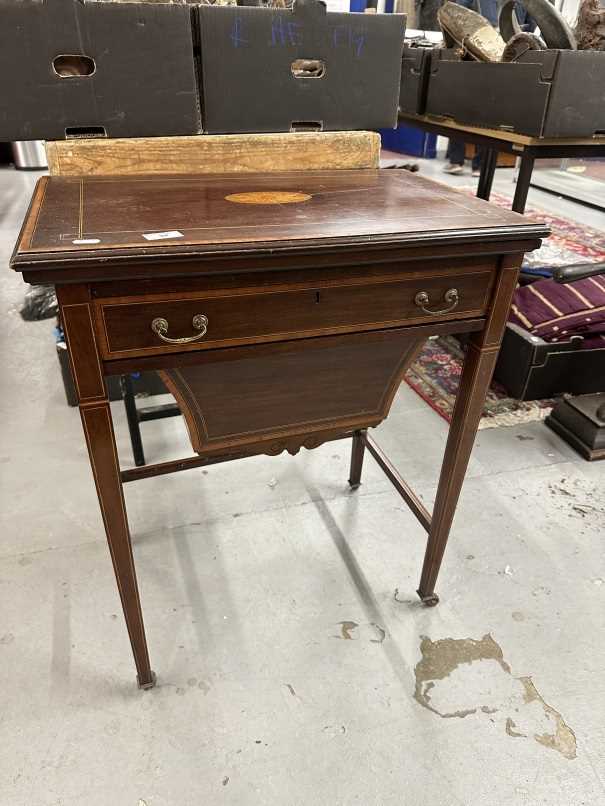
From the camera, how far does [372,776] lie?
46.3 inches

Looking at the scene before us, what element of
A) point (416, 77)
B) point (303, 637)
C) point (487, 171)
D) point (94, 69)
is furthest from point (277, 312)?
point (487, 171)

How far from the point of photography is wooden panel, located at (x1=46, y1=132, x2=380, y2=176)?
1.27 m

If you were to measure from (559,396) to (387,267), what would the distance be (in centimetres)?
181

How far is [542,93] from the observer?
1914 millimetres

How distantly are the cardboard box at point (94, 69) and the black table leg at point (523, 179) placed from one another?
4.12 feet

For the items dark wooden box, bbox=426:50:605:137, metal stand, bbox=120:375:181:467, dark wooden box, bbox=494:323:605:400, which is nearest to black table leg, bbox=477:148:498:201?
dark wooden box, bbox=426:50:605:137

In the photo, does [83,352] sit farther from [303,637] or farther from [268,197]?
[303,637]

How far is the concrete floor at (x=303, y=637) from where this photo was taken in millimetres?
1177

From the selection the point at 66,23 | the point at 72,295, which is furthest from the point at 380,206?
the point at 66,23

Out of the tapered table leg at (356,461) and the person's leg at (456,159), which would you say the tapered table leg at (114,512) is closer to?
the tapered table leg at (356,461)

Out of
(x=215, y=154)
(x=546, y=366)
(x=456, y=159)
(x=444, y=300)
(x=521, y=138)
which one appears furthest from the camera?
(x=456, y=159)

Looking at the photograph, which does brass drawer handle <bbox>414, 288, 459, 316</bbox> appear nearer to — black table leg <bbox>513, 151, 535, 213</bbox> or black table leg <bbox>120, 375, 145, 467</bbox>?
black table leg <bbox>120, 375, 145, 467</bbox>

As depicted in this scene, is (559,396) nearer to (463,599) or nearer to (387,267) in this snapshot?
(463,599)

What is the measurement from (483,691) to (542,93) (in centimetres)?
181
